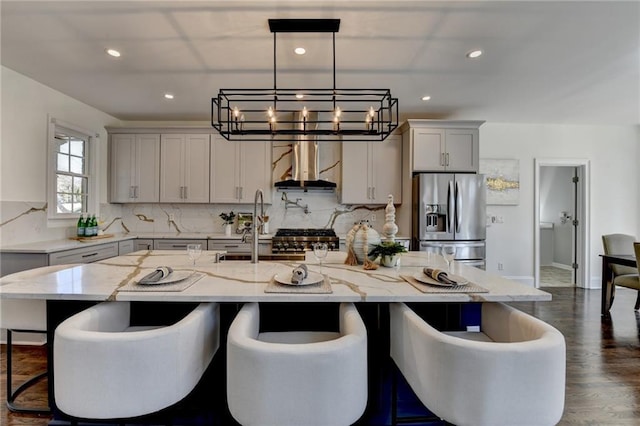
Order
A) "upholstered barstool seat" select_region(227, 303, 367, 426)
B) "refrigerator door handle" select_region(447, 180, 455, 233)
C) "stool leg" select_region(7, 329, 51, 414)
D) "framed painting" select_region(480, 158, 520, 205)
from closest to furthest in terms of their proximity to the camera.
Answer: "upholstered barstool seat" select_region(227, 303, 367, 426) < "stool leg" select_region(7, 329, 51, 414) < "refrigerator door handle" select_region(447, 180, 455, 233) < "framed painting" select_region(480, 158, 520, 205)

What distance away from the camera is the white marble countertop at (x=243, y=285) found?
1.39 meters

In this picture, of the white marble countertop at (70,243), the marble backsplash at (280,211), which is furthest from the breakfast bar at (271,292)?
the marble backsplash at (280,211)

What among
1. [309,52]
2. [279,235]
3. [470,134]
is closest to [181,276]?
[309,52]

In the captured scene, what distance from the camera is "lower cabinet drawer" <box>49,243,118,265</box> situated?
9.26ft

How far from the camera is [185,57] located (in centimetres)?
266

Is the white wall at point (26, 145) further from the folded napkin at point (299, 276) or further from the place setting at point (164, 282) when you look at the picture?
the folded napkin at point (299, 276)

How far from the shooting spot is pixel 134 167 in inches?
171

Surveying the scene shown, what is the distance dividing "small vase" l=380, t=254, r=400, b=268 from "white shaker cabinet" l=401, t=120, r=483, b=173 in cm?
236

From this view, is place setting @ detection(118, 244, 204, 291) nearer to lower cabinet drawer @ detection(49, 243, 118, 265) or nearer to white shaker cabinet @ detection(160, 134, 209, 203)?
lower cabinet drawer @ detection(49, 243, 118, 265)

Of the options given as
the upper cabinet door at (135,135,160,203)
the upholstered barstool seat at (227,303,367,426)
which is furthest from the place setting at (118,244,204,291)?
the upper cabinet door at (135,135,160,203)

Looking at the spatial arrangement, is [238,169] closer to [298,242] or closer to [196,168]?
[196,168]

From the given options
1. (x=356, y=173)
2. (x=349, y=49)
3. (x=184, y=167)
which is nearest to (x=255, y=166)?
(x=184, y=167)

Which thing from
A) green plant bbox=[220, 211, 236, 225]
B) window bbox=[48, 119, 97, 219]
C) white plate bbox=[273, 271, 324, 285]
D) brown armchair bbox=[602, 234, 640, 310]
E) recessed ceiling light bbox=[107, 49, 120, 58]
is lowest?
brown armchair bbox=[602, 234, 640, 310]

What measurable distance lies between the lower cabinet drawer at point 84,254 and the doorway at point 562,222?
19.5 feet
